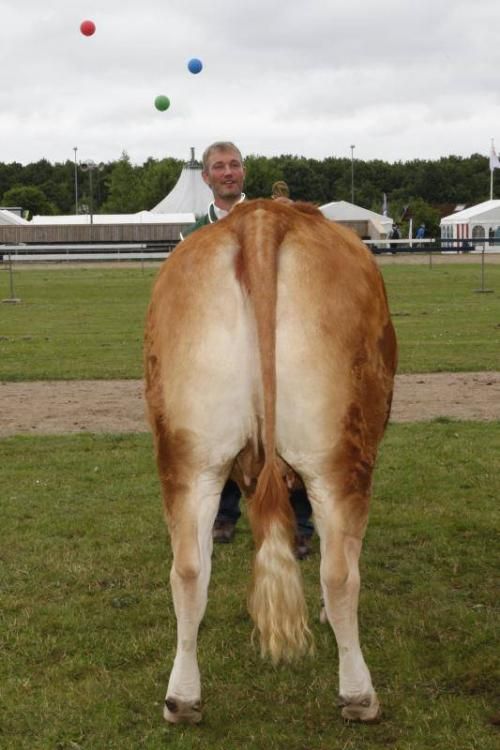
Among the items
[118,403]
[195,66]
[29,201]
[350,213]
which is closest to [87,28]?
[195,66]

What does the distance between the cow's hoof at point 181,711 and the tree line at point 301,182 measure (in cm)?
8872

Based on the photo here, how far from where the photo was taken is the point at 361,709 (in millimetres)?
4289

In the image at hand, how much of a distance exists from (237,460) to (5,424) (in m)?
7.76

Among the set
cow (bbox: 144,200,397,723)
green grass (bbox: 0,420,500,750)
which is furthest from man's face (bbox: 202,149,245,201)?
green grass (bbox: 0,420,500,750)

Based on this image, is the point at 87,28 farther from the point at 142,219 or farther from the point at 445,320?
the point at 142,219

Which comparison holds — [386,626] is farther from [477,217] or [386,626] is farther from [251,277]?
[477,217]

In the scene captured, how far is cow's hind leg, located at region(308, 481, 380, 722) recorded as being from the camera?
4.00 metres

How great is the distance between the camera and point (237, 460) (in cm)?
422

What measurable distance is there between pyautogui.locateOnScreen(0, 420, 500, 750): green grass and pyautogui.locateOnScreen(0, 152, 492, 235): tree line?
280ft

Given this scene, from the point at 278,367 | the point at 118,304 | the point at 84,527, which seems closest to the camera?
the point at 278,367

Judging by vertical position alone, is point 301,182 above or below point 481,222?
above

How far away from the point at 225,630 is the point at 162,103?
38486 millimetres

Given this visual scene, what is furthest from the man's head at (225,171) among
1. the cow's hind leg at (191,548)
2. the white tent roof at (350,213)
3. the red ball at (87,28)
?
the white tent roof at (350,213)

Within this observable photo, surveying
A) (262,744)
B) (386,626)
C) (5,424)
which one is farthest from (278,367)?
(5,424)
